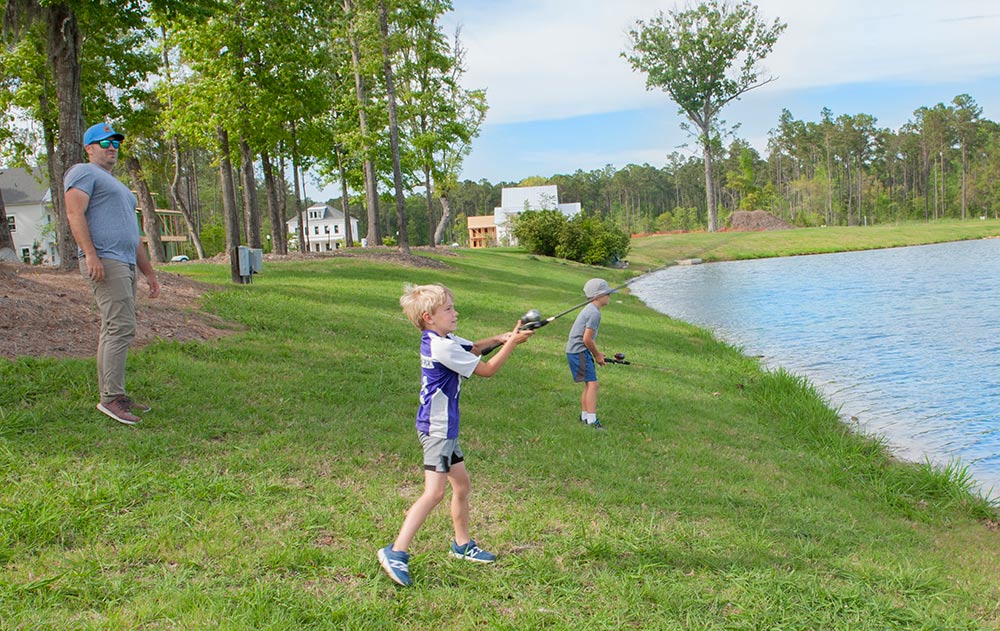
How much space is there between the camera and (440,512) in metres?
4.82

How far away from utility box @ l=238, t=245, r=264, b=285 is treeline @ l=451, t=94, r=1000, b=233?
69404 millimetres

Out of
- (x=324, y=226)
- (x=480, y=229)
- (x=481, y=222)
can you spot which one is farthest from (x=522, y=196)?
(x=324, y=226)

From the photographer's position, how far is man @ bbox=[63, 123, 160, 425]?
5.48m

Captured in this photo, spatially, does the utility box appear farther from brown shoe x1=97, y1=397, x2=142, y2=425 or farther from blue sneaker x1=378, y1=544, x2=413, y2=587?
blue sneaker x1=378, y1=544, x2=413, y2=587

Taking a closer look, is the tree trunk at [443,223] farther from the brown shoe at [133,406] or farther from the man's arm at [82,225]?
the man's arm at [82,225]

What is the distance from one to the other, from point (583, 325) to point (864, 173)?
104m

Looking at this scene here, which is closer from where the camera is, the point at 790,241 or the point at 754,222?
the point at 790,241

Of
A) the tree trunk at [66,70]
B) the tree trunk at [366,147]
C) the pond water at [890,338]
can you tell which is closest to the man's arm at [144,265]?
the tree trunk at [66,70]

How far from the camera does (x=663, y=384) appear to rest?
31.7 feet

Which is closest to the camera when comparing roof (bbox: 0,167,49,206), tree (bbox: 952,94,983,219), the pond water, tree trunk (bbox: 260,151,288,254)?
the pond water

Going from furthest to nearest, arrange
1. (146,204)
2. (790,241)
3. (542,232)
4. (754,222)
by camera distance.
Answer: (754,222), (790,241), (542,232), (146,204)

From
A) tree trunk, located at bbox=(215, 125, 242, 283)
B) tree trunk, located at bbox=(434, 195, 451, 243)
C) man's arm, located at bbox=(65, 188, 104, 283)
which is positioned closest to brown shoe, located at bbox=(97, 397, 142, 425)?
man's arm, located at bbox=(65, 188, 104, 283)

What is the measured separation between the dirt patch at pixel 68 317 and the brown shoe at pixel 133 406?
1661 mm

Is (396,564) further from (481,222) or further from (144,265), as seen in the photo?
(481,222)
